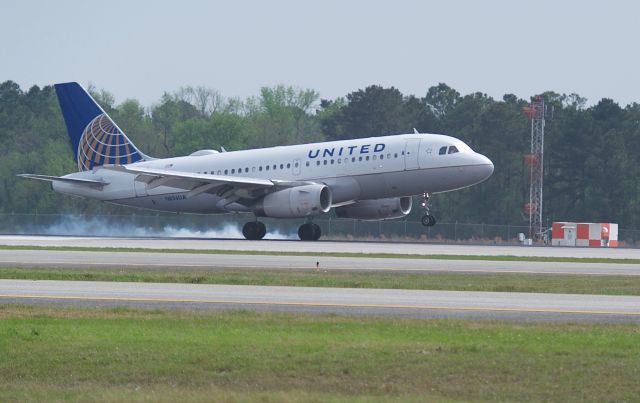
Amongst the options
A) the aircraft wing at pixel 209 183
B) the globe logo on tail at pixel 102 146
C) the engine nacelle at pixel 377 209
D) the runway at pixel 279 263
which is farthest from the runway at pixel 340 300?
the globe logo on tail at pixel 102 146

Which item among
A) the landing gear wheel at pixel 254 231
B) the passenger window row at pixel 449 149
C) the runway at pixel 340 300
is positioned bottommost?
the runway at pixel 340 300

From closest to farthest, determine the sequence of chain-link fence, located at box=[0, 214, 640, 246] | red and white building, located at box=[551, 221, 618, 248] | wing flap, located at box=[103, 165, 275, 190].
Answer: wing flap, located at box=[103, 165, 275, 190] < red and white building, located at box=[551, 221, 618, 248] < chain-link fence, located at box=[0, 214, 640, 246]

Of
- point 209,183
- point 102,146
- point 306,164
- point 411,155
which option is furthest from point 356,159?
point 102,146

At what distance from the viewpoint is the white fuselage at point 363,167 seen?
5534 centimetres

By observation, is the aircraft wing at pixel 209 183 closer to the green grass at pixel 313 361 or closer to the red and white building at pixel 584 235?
the red and white building at pixel 584 235

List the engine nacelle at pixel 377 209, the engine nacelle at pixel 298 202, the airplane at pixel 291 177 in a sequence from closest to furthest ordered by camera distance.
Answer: the airplane at pixel 291 177
the engine nacelle at pixel 298 202
the engine nacelle at pixel 377 209

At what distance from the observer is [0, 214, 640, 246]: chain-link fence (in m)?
73.9

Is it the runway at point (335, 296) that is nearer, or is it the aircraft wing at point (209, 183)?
the runway at point (335, 296)

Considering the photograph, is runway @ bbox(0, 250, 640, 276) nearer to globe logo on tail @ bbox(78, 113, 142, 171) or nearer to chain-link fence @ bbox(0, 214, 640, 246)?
globe logo on tail @ bbox(78, 113, 142, 171)

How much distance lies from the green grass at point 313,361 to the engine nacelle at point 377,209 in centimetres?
3899

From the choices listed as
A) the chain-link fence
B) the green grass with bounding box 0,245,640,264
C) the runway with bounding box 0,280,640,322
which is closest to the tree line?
the chain-link fence

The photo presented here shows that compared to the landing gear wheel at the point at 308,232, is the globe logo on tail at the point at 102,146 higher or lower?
higher

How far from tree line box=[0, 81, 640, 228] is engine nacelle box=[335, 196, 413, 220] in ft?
116

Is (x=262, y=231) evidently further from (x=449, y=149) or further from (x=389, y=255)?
(x=389, y=255)
